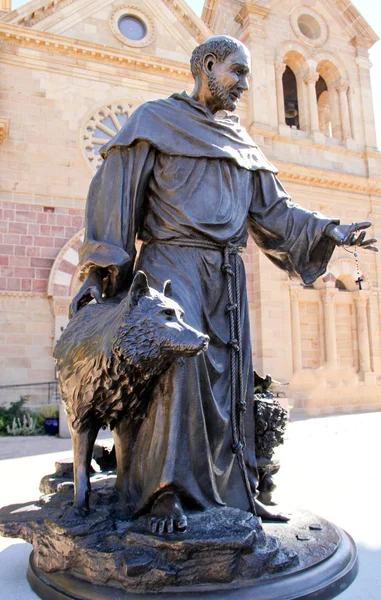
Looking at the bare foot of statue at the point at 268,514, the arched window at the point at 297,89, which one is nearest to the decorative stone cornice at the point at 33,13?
the arched window at the point at 297,89

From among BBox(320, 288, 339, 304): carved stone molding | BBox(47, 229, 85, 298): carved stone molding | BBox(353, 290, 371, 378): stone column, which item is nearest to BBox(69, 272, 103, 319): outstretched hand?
BBox(47, 229, 85, 298): carved stone molding

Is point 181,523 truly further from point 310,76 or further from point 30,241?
point 310,76

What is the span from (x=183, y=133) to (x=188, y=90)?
11.7 m

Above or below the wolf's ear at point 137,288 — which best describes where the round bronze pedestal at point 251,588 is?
below

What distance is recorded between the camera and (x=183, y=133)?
2.53 metres

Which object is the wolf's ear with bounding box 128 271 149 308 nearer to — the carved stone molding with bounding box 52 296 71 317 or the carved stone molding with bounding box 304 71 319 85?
the carved stone molding with bounding box 52 296 71 317

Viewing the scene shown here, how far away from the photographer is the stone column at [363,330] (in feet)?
46.1

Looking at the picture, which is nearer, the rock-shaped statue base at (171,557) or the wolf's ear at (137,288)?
the rock-shaped statue base at (171,557)

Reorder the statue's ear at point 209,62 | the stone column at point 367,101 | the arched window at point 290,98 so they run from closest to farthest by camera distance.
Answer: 1. the statue's ear at point 209,62
2. the stone column at point 367,101
3. the arched window at point 290,98

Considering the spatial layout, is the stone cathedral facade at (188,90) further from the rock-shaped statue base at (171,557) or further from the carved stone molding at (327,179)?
the rock-shaped statue base at (171,557)

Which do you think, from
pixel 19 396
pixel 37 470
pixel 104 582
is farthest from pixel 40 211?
pixel 104 582

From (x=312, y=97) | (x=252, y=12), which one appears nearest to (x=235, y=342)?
(x=312, y=97)

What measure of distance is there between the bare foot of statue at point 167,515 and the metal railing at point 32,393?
28.9ft

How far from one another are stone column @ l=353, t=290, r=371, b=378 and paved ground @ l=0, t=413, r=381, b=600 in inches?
191
